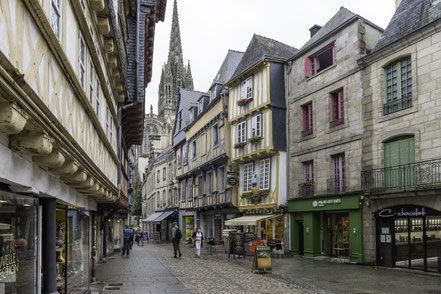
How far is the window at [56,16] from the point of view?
479 cm

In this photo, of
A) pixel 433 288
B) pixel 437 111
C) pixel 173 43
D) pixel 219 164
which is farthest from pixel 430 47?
pixel 173 43

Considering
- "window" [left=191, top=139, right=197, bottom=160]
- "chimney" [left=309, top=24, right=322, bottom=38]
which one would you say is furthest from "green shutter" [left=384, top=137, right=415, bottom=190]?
"window" [left=191, top=139, right=197, bottom=160]

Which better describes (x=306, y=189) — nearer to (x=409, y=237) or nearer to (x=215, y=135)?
(x=409, y=237)

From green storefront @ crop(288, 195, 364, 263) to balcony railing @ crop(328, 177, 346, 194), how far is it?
0.31 m

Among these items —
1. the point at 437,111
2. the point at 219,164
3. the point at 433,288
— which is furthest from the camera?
the point at 219,164

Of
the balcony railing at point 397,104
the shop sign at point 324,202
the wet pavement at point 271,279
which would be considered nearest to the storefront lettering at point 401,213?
the wet pavement at point 271,279

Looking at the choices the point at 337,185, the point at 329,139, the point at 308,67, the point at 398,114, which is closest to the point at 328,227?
the point at 337,185

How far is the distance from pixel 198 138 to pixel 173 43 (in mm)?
84150

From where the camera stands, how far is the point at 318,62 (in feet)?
71.4

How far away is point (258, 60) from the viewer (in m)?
23.7

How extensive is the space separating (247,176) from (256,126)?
118 inches

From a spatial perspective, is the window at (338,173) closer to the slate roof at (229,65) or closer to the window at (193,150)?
the slate roof at (229,65)

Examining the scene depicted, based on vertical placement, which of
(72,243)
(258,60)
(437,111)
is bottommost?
(72,243)

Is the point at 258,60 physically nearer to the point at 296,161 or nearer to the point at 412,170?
the point at 296,161
